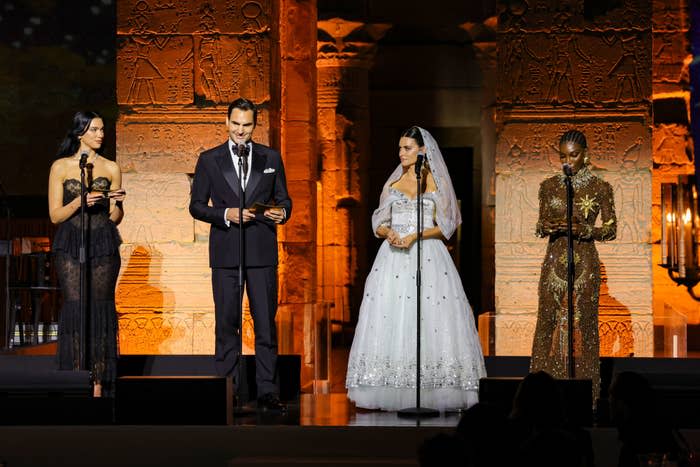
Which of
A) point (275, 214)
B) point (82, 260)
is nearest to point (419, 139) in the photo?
point (275, 214)

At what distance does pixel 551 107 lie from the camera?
396 inches

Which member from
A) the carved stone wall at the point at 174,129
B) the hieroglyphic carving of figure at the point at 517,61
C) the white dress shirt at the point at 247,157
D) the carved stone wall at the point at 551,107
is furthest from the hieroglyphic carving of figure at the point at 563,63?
the white dress shirt at the point at 247,157

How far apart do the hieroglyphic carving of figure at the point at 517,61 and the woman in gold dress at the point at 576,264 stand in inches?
72.9

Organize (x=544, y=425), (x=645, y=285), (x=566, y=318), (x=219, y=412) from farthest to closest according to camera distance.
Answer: (x=645, y=285), (x=566, y=318), (x=219, y=412), (x=544, y=425)

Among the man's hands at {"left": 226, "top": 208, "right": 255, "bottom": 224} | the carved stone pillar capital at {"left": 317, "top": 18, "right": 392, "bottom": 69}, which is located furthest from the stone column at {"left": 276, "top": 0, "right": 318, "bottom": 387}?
the man's hands at {"left": 226, "top": 208, "right": 255, "bottom": 224}

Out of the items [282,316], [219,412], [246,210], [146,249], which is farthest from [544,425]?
[282,316]

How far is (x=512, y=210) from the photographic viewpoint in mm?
10039

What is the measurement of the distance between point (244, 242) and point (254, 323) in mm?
477

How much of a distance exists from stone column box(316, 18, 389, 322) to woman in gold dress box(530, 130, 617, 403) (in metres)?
8.89

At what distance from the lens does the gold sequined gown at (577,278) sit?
8250 mm

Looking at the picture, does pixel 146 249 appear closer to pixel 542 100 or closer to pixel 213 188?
pixel 213 188

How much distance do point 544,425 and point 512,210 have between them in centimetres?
527

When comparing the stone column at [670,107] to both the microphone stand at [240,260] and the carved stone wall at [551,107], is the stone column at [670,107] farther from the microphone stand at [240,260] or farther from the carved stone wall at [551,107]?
the microphone stand at [240,260]

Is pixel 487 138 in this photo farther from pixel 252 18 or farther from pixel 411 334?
pixel 411 334
